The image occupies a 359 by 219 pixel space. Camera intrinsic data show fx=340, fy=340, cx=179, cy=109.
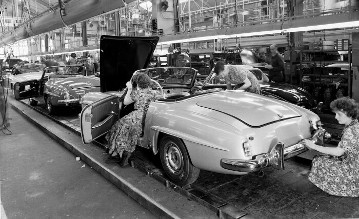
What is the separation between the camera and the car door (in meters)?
4.89

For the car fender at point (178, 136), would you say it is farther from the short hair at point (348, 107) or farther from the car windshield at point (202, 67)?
the car windshield at point (202, 67)

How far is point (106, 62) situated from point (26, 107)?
23.6 ft

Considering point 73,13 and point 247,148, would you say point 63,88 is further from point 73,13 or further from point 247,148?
point 247,148

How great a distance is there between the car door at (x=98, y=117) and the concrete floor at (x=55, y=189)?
0.67 metres

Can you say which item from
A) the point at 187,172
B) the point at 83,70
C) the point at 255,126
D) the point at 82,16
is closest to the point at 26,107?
the point at 83,70

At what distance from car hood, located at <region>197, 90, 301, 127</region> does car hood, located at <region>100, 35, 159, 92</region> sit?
2282 mm

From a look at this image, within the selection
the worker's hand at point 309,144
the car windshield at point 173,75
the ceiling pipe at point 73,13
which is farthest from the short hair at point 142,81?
the worker's hand at point 309,144

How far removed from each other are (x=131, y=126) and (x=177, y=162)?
928 millimetres

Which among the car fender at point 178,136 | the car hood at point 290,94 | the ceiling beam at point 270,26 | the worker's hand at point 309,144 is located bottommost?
the worker's hand at point 309,144

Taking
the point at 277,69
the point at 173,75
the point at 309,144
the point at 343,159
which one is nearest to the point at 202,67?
the point at 277,69

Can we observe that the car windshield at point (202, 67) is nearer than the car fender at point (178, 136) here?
No

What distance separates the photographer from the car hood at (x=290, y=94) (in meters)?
7.17

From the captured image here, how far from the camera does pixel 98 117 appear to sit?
5016 mm

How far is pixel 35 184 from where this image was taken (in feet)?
16.0
